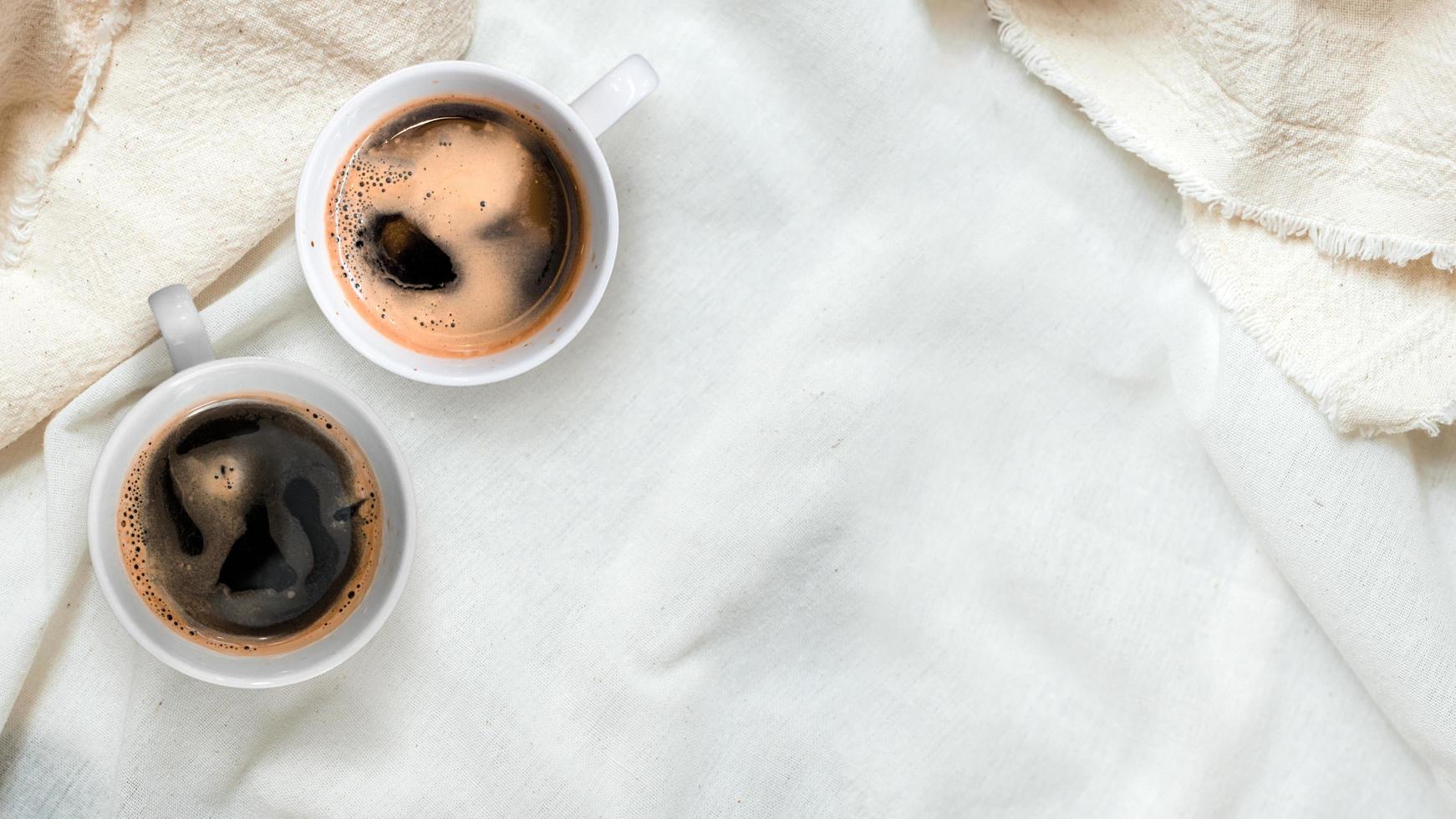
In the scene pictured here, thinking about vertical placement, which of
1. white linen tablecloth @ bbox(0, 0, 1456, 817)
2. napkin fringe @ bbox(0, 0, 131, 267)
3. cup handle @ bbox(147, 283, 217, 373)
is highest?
napkin fringe @ bbox(0, 0, 131, 267)

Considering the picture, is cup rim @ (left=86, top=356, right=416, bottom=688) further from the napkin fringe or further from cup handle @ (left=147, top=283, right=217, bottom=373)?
the napkin fringe

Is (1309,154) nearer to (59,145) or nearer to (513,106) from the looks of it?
(513,106)

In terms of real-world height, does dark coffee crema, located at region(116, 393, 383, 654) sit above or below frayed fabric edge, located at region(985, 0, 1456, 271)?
below

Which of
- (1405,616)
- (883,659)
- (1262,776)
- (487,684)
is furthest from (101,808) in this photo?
(1405,616)

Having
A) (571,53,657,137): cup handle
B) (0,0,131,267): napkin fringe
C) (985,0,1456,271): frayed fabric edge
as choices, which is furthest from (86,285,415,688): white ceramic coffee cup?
(985,0,1456,271): frayed fabric edge

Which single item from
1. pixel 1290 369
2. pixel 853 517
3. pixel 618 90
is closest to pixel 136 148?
pixel 618 90

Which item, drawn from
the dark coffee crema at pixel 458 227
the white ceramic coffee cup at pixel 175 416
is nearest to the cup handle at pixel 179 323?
the white ceramic coffee cup at pixel 175 416

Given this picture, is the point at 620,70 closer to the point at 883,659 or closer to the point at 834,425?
the point at 834,425
